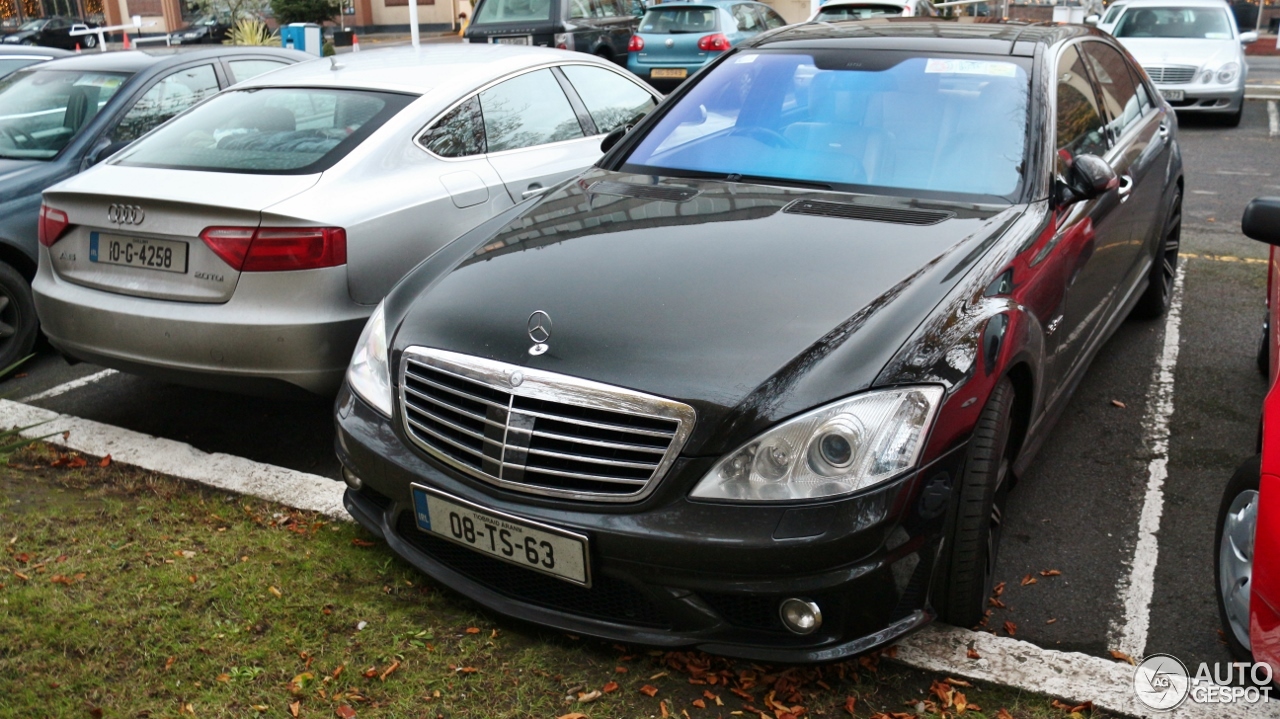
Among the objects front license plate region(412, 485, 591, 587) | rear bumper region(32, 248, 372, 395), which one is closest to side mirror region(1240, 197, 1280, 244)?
front license plate region(412, 485, 591, 587)

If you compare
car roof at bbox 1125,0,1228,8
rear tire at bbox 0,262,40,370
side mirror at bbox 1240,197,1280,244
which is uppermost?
car roof at bbox 1125,0,1228,8

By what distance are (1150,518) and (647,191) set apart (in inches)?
82.8

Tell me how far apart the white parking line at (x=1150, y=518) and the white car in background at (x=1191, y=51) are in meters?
9.16

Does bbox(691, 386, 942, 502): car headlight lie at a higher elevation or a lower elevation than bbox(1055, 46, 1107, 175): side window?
lower

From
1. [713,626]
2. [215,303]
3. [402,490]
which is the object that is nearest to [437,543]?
[402,490]

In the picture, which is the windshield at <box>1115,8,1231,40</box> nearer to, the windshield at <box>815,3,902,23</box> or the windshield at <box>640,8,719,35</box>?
the windshield at <box>815,3,902,23</box>

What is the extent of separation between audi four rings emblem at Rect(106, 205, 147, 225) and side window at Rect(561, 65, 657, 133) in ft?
7.64

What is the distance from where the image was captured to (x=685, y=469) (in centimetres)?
266

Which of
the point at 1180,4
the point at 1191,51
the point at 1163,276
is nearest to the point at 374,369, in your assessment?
the point at 1163,276

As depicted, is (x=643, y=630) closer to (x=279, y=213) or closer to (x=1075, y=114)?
(x=279, y=213)

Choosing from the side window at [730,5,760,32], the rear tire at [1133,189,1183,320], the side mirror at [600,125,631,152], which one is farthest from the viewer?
the side window at [730,5,760,32]

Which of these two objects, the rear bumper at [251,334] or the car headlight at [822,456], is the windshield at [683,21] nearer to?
the rear bumper at [251,334]

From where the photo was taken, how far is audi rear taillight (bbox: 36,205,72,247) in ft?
14.4
